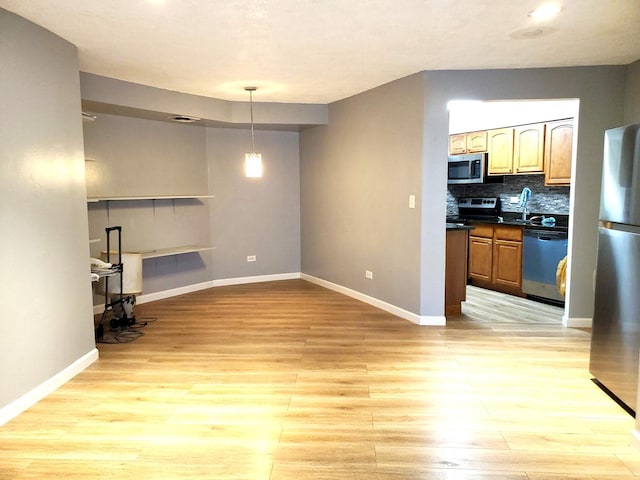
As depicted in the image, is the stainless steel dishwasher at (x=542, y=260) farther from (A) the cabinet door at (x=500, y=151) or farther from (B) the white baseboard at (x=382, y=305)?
(B) the white baseboard at (x=382, y=305)

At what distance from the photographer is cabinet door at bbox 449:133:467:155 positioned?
663 cm

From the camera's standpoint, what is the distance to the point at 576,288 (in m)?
4.21

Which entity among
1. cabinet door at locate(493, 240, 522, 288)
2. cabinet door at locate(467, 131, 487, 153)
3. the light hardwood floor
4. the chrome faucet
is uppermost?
cabinet door at locate(467, 131, 487, 153)

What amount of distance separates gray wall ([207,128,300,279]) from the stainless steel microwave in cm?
232

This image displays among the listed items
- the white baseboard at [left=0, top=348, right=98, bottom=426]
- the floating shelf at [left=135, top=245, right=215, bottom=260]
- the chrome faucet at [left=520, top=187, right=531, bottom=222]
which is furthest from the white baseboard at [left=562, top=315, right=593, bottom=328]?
the white baseboard at [left=0, top=348, right=98, bottom=426]

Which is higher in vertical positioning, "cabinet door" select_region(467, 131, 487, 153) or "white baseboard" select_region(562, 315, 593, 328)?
"cabinet door" select_region(467, 131, 487, 153)

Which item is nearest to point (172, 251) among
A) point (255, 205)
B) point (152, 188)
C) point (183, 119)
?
point (152, 188)

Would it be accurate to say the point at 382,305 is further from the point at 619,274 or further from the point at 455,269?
the point at 619,274

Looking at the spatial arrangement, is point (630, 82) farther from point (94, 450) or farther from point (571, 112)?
point (94, 450)

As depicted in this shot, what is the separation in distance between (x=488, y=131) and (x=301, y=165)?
263cm

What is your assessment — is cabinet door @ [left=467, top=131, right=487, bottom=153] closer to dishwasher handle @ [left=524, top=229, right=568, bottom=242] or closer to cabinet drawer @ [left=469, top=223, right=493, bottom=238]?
cabinet drawer @ [left=469, top=223, right=493, bottom=238]

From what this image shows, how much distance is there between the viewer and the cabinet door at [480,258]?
5.89 m

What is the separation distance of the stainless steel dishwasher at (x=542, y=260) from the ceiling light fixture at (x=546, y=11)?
285 cm

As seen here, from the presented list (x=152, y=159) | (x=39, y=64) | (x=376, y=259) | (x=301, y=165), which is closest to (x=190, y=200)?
(x=152, y=159)
